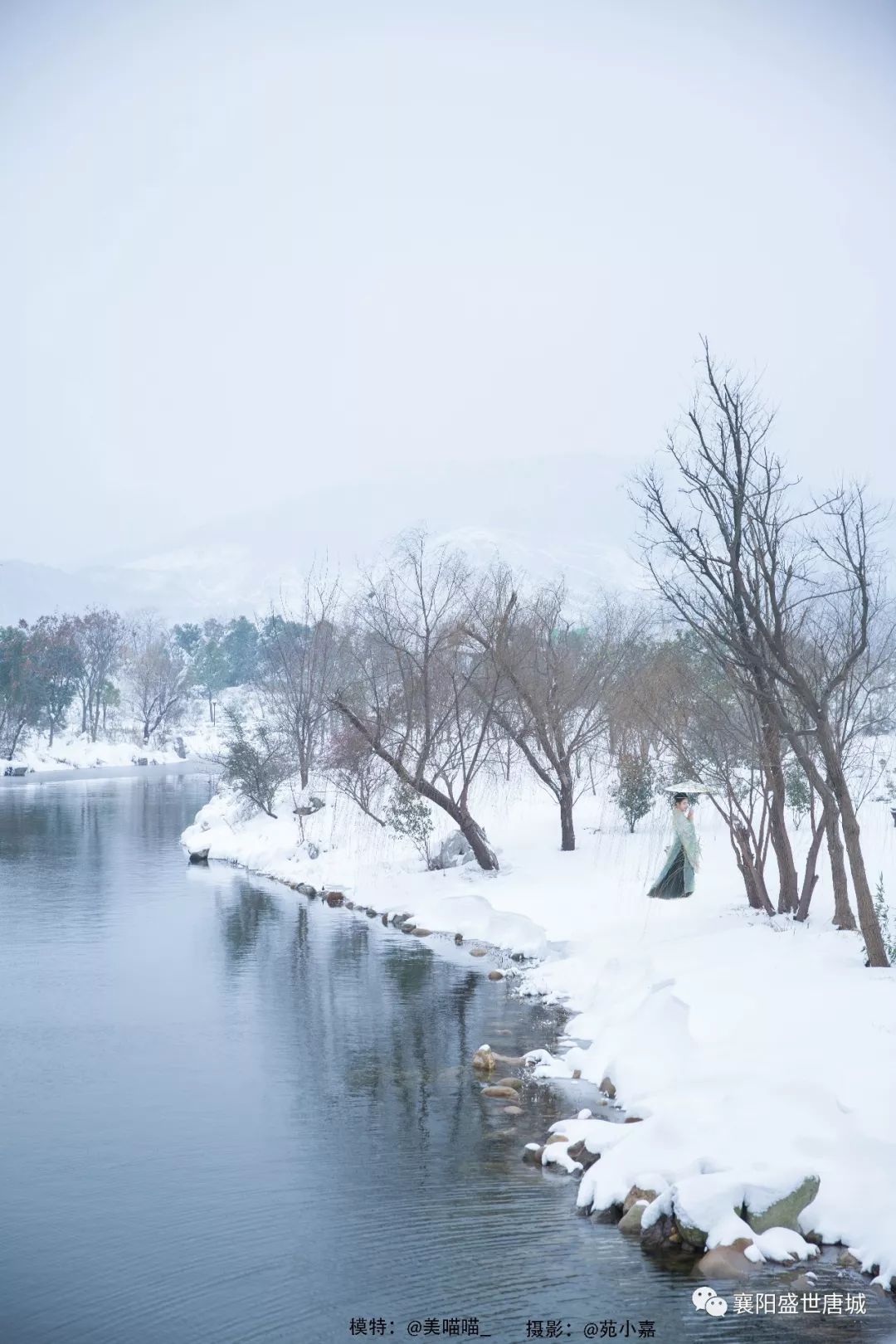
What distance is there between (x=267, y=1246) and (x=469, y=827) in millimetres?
15290

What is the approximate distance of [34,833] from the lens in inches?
1316

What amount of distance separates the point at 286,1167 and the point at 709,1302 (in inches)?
151

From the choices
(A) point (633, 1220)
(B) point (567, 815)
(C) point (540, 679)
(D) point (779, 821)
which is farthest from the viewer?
(C) point (540, 679)

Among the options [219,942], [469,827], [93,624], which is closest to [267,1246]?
[219,942]

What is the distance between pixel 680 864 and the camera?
18219 millimetres

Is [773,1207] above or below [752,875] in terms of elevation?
below

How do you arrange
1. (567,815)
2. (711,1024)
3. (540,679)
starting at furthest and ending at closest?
(540,679) < (567,815) < (711,1024)

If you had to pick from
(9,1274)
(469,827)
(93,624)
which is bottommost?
(9,1274)

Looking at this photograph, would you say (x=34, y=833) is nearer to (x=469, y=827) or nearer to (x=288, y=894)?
(x=288, y=894)

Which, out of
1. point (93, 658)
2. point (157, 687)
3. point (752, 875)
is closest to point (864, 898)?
point (752, 875)

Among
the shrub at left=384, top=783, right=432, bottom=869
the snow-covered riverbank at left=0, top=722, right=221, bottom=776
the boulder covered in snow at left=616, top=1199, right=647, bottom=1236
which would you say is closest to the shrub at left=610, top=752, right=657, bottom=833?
the shrub at left=384, top=783, right=432, bottom=869

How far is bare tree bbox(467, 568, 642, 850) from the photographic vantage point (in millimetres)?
24672

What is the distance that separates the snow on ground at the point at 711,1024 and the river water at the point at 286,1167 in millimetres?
564

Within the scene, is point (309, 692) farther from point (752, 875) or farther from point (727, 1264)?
point (727, 1264)
